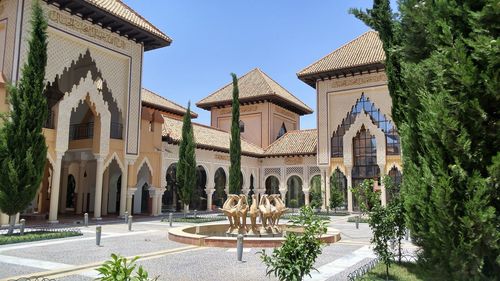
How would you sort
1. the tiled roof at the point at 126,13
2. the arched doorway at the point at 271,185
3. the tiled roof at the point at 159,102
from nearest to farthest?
1. the tiled roof at the point at 126,13
2. the tiled roof at the point at 159,102
3. the arched doorway at the point at 271,185

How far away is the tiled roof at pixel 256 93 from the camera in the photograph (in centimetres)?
3578

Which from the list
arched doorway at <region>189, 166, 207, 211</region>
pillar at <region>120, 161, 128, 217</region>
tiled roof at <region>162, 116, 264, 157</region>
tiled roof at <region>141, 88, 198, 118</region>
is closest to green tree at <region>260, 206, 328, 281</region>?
pillar at <region>120, 161, 128, 217</region>

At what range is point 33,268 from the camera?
27.4ft

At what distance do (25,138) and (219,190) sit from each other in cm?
2069

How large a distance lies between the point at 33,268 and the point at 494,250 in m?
8.47

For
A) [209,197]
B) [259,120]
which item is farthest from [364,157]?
[209,197]

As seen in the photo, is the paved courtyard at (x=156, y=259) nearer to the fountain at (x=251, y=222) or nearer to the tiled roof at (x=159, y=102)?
the fountain at (x=251, y=222)

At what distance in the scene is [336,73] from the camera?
93.7 ft

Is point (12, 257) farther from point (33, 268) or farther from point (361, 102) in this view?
point (361, 102)

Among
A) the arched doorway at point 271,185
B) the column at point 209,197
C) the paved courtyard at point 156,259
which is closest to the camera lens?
the paved courtyard at point 156,259

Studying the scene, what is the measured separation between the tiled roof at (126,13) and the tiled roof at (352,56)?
1139 centimetres

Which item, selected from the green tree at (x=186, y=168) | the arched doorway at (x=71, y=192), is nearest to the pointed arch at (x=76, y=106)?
the green tree at (x=186, y=168)

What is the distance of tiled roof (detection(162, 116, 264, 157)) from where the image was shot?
27319mm

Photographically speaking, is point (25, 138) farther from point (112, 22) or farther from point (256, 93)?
A: point (256, 93)
